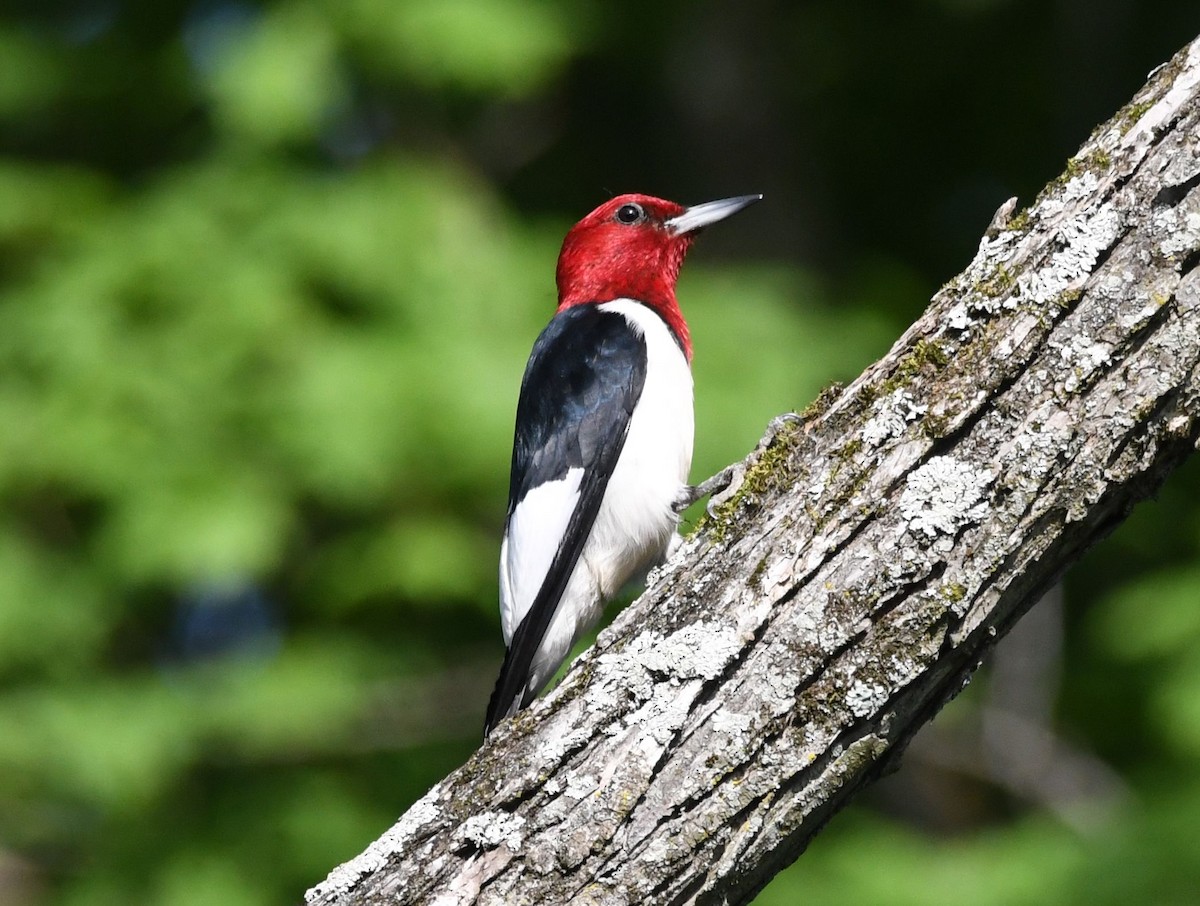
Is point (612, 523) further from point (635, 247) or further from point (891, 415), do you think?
point (891, 415)

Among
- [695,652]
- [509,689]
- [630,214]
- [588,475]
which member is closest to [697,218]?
[630,214]

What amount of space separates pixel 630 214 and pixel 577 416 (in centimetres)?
117

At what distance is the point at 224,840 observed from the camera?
20.0 ft

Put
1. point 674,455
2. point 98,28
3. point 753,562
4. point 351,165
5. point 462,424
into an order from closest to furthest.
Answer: point 753,562 → point 674,455 → point 462,424 → point 351,165 → point 98,28

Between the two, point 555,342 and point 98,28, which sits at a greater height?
point 98,28

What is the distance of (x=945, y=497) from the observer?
2.27 m

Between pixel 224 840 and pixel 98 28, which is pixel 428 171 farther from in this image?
pixel 224 840

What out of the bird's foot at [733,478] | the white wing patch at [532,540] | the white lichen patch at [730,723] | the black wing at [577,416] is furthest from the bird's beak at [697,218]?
the white lichen patch at [730,723]

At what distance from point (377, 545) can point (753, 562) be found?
3473 millimetres

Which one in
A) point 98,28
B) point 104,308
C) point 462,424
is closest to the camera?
point 462,424

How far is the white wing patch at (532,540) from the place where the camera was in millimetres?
3969

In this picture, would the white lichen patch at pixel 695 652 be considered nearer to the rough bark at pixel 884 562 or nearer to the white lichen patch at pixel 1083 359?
the rough bark at pixel 884 562

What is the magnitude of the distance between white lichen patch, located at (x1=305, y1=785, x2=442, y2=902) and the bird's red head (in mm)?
2660

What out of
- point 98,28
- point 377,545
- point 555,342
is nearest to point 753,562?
point 555,342
